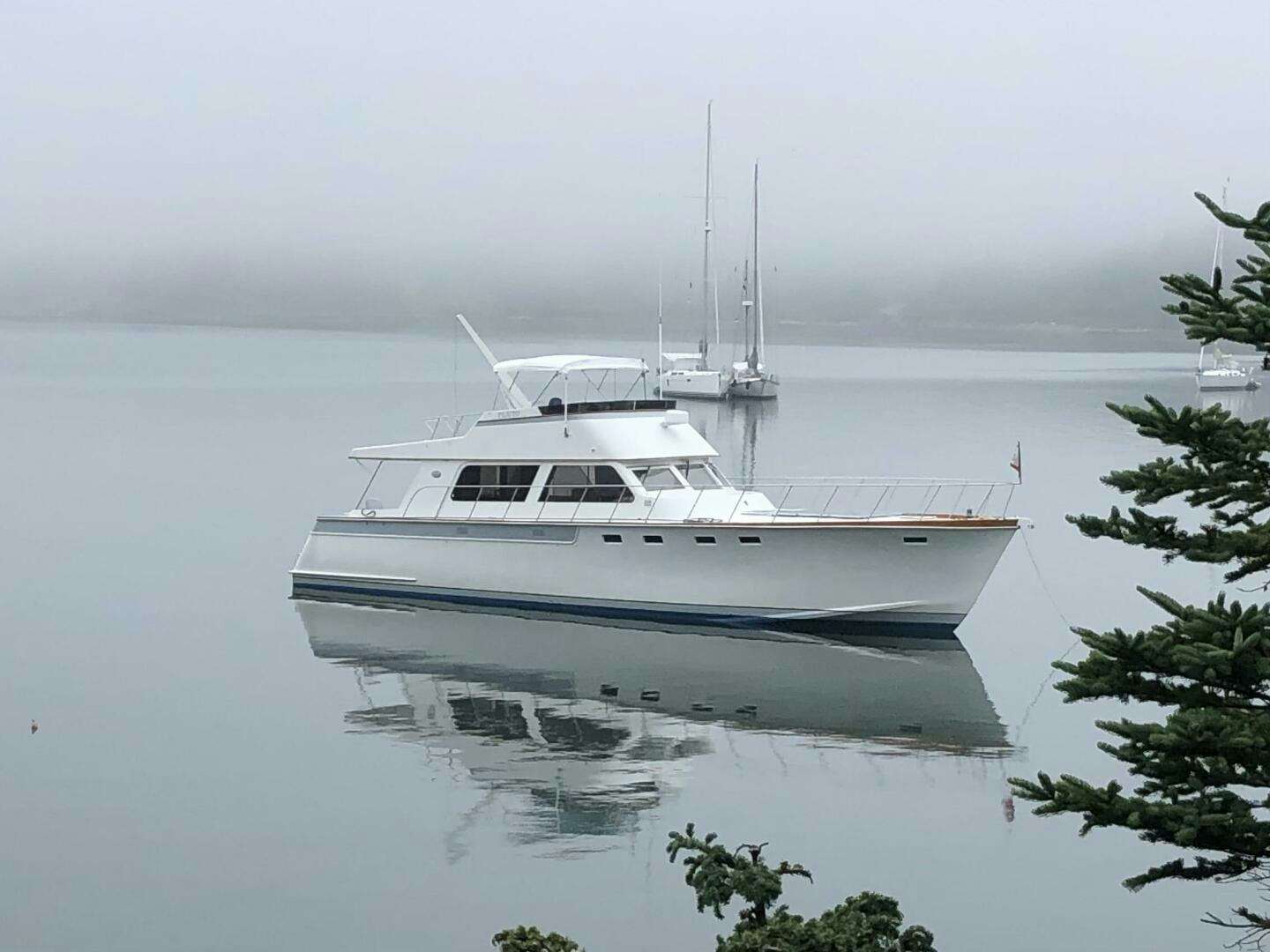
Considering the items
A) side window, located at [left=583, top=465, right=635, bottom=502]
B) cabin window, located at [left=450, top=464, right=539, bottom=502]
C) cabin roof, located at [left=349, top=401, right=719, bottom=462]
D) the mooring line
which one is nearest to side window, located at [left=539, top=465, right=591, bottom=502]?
side window, located at [left=583, top=465, right=635, bottom=502]

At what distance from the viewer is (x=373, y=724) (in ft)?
79.6

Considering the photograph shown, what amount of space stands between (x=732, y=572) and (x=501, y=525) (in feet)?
15.3

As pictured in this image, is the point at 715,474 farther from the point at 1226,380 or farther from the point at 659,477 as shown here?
the point at 1226,380

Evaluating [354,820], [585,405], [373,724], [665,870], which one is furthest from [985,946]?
[585,405]

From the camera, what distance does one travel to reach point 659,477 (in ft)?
99.6

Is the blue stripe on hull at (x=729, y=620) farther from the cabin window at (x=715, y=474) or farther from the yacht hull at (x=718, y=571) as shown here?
the cabin window at (x=715, y=474)

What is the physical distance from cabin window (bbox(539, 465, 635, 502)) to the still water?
244 cm

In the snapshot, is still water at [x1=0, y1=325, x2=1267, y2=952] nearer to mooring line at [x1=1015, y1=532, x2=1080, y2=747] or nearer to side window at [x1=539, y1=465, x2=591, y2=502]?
mooring line at [x1=1015, y1=532, x2=1080, y2=747]

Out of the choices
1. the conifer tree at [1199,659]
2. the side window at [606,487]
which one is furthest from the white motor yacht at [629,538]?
the conifer tree at [1199,659]

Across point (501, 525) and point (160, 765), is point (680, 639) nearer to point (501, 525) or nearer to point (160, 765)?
point (501, 525)

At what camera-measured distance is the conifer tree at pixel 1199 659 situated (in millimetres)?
8711

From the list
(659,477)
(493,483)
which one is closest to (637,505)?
(659,477)

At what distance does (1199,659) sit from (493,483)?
2346 cm

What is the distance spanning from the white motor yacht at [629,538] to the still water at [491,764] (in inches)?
30.0
